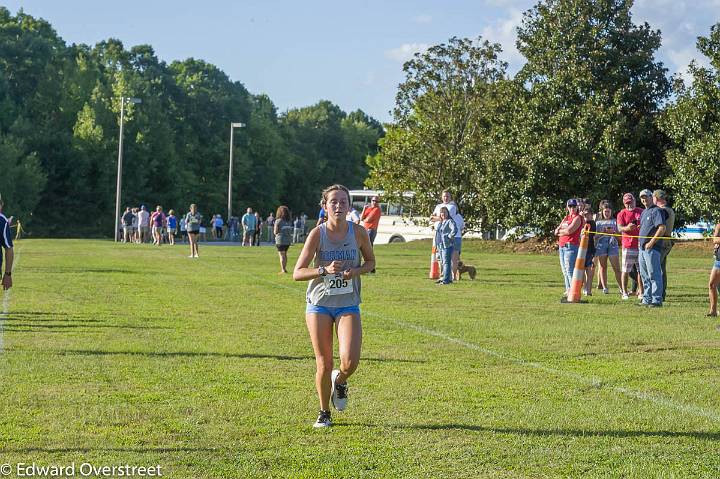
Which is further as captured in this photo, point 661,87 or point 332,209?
point 661,87

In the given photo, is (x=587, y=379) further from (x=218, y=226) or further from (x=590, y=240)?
(x=218, y=226)

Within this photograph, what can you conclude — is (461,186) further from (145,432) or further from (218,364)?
(145,432)

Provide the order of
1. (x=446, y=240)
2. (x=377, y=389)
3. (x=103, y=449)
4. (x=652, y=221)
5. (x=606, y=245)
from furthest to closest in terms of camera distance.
→ (x=446, y=240), (x=606, y=245), (x=652, y=221), (x=377, y=389), (x=103, y=449)

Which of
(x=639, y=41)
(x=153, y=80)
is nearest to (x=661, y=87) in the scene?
(x=639, y=41)

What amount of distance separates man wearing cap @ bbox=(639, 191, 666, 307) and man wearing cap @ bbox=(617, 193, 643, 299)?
63.4 inches

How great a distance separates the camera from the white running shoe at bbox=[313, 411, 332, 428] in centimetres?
811

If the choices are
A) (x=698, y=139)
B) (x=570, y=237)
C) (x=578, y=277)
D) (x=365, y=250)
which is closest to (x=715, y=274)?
(x=578, y=277)

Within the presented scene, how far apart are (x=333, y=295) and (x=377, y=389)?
1.94 m

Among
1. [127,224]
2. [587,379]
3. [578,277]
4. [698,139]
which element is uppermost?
[698,139]

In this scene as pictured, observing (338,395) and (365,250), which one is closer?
(338,395)

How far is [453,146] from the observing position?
194 feet

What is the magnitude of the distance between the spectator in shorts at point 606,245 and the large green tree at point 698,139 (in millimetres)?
19756

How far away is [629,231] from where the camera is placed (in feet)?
67.3

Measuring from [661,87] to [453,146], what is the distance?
14.0m
